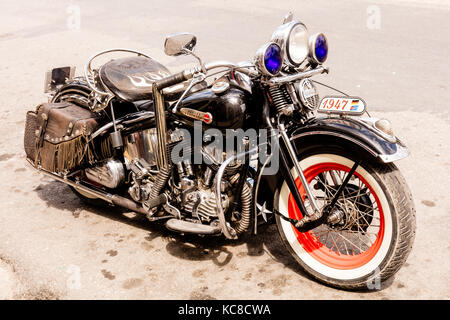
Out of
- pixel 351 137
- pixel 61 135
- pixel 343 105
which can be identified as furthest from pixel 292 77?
pixel 61 135

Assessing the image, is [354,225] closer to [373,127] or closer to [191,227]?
[373,127]

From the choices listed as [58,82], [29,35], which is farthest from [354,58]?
[29,35]

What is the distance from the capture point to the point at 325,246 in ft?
10.4

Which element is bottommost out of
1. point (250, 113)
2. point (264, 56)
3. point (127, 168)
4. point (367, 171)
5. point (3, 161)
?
point (3, 161)

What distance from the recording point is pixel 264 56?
2.63 m

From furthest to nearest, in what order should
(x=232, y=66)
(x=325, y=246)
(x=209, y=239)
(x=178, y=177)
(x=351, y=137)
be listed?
(x=209, y=239) → (x=178, y=177) → (x=325, y=246) → (x=232, y=66) → (x=351, y=137)

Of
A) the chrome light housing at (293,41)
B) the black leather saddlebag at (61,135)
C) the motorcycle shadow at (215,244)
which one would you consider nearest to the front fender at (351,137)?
the chrome light housing at (293,41)

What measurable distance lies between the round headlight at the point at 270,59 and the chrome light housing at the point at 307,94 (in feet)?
0.62

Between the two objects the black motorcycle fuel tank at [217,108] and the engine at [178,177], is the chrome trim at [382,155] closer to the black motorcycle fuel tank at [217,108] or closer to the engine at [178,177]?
the black motorcycle fuel tank at [217,108]

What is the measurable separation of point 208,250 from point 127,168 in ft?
2.92

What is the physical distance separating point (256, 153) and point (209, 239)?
0.88m

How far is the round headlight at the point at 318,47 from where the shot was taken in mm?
2797

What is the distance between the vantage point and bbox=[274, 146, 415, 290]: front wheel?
2707mm
